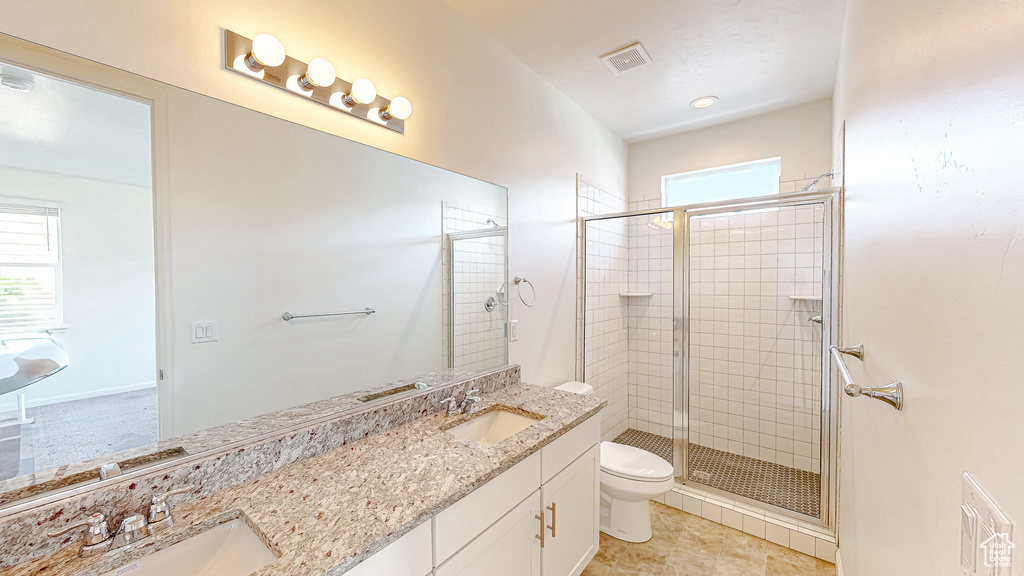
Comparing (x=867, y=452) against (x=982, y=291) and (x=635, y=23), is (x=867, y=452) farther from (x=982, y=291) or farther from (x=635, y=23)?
(x=635, y=23)

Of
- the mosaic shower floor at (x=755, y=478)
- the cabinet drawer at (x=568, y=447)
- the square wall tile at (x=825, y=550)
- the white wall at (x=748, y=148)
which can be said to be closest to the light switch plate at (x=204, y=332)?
the cabinet drawer at (x=568, y=447)

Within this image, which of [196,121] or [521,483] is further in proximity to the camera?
[521,483]

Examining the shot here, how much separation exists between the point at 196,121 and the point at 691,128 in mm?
3297

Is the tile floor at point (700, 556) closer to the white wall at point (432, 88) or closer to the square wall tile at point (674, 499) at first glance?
the square wall tile at point (674, 499)

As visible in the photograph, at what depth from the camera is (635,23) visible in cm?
195

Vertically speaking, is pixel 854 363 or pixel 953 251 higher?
pixel 953 251

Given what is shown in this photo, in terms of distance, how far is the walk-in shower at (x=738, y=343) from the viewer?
8.05 feet

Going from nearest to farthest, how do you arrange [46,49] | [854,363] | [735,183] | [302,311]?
[46,49] < [302,311] < [854,363] < [735,183]

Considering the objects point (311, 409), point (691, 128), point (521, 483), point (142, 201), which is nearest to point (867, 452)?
point (521, 483)

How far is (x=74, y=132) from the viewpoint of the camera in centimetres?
91

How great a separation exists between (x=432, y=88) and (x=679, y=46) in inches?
54.5

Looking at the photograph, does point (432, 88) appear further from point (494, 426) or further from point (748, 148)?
point (748, 148)

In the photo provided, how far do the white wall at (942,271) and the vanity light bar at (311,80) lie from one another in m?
1.51

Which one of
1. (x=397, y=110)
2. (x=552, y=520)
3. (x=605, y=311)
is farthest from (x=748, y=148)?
(x=552, y=520)
